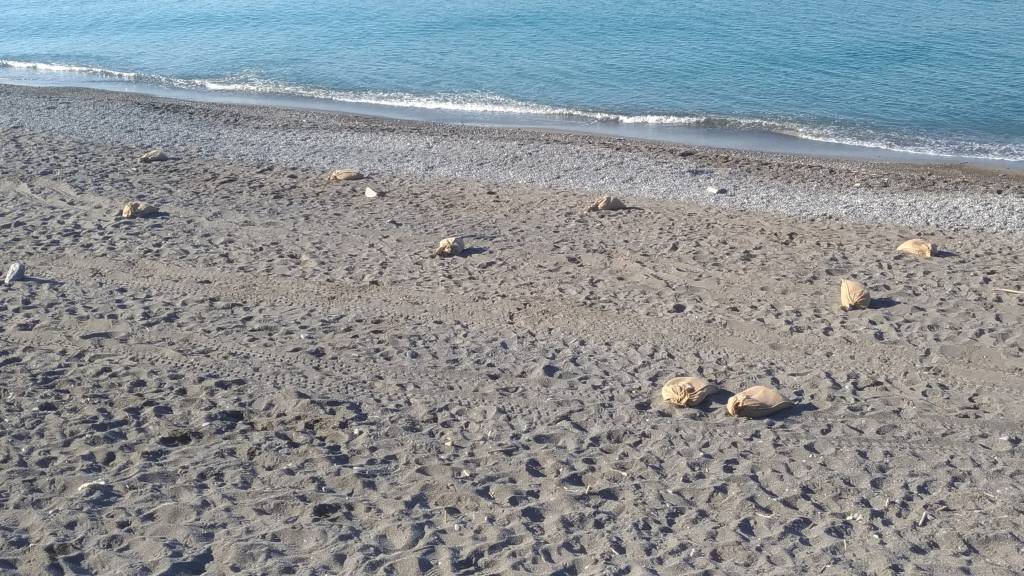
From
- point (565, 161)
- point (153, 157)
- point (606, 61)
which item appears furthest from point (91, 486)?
point (606, 61)

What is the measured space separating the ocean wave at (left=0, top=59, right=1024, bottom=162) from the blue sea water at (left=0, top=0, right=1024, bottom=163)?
0.18 ft

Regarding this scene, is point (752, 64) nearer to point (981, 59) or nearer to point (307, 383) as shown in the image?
point (981, 59)

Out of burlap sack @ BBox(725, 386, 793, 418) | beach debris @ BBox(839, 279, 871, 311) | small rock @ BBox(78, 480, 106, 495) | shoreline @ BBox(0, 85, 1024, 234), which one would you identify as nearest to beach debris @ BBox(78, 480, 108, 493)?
small rock @ BBox(78, 480, 106, 495)

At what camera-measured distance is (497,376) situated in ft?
24.1

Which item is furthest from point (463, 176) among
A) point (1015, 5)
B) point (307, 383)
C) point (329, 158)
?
point (1015, 5)

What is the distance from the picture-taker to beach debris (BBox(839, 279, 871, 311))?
8.48m

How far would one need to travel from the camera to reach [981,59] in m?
22.1

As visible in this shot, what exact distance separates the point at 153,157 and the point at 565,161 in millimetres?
6279

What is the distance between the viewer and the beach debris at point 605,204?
11.6m

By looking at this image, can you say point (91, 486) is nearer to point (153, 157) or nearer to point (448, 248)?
point (448, 248)

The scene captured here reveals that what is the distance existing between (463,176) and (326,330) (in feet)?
19.6

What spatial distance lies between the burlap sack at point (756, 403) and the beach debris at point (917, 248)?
13.1 feet

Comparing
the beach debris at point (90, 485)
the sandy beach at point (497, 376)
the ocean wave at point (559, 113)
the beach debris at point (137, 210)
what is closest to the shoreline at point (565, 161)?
the sandy beach at point (497, 376)

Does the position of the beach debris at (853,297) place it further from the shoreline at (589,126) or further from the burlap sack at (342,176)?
the shoreline at (589,126)
